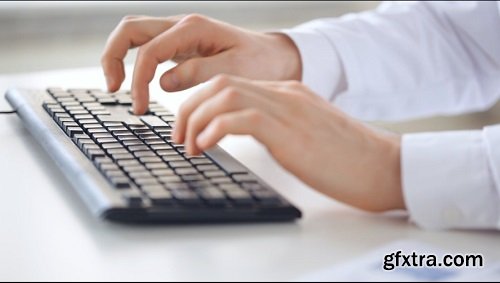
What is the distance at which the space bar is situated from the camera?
0.88 m

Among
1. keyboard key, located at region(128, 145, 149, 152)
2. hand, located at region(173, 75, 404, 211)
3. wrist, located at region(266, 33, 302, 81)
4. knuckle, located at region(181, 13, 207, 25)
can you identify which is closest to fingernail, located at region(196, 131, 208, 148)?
hand, located at region(173, 75, 404, 211)

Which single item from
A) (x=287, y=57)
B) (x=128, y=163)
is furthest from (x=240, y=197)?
(x=287, y=57)

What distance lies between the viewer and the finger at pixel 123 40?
44.9 inches

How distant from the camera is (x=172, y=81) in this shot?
1.10 m

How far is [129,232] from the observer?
30.7 inches

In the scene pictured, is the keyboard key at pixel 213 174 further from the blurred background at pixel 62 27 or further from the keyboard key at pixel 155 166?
the blurred background at pixel 62 27

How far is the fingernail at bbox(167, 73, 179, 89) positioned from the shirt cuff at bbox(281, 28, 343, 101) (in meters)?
0.24

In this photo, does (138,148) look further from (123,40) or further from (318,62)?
(318,62)

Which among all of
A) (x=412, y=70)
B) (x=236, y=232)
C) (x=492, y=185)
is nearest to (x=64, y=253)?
(x=236, y=232)

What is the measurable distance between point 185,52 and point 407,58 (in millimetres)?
398

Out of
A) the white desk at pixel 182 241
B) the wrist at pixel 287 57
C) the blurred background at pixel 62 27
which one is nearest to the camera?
the white desk at pixel 182 241

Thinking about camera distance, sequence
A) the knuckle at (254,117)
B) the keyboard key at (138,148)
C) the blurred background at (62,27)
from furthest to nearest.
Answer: the blurred background at (62,27) < the keyboard key at (138,148) < the knuckle at (254,117)

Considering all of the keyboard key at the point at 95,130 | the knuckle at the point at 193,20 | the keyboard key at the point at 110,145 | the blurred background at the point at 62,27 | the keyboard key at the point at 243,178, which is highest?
the blurred background at the point at 62,27

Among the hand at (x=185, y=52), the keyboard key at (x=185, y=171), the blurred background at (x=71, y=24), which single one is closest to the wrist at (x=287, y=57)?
the hand at (x=185, y=52)
